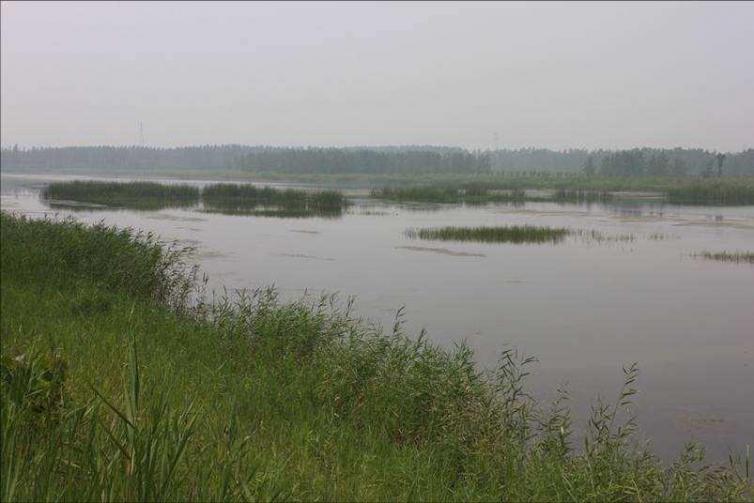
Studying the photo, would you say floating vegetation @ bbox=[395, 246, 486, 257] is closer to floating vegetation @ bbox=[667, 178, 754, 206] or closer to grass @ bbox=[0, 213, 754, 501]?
grass @ bbox=[0, 213, 754, 501]

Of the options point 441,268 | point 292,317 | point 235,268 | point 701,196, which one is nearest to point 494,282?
point 441,268

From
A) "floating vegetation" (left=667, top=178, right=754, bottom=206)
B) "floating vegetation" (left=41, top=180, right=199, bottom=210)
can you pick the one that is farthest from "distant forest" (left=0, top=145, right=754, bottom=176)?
"floating vegetation" (left=41, top=180, right=199, bottom=210)

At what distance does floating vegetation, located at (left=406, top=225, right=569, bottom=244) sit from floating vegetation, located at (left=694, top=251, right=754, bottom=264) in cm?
529

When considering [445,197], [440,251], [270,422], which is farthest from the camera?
[445,197]

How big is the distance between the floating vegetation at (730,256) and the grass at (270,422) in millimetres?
12712

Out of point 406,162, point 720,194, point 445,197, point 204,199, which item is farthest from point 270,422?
point 406,162

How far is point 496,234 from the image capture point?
25.9 m

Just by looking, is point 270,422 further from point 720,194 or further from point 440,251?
point 720,194

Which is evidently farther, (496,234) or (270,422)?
(496,234)

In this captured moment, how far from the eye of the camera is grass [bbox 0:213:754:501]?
3.15 metres

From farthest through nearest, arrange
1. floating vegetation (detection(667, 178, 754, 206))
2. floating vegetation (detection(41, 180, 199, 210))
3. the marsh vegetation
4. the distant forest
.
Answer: the distant forest < floating vegetation (detection(667, 178, 754, 206)) < floating vegetation (detection(41, 180, 199, 210)) < the marsh vegetation

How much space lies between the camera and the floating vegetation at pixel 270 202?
37938 millimetres

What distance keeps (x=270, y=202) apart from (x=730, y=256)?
30091 millimetres

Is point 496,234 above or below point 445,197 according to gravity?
below
